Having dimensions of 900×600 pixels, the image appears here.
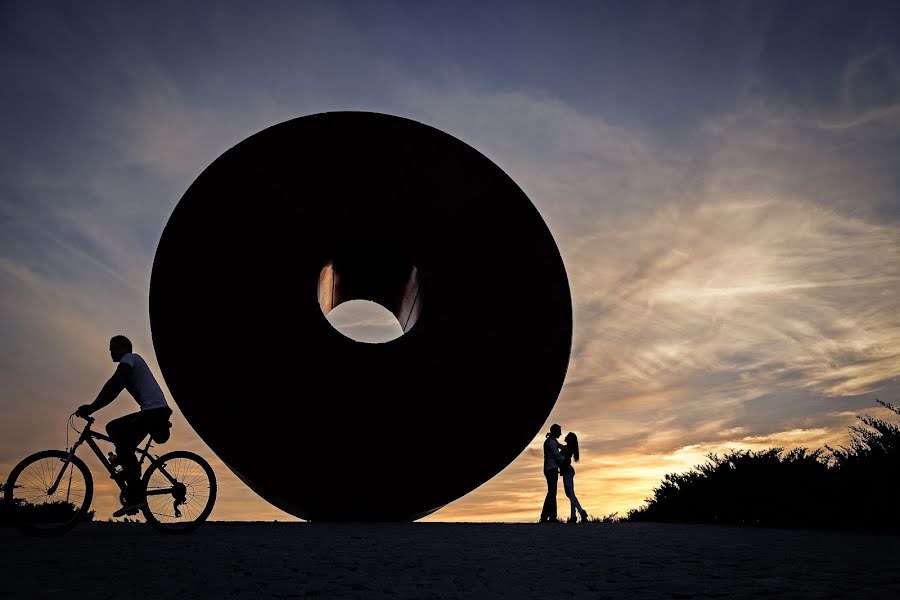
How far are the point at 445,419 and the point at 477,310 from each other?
4.73 feet

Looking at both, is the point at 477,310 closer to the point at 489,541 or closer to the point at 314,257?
the point at 314,257

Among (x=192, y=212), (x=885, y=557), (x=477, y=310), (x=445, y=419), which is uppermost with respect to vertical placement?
(x=192, y=212)

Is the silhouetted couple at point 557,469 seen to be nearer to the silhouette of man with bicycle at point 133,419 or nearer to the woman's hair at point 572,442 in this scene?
the woman's hair at point 572,442

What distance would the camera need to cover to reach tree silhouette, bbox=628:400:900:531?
313 inches

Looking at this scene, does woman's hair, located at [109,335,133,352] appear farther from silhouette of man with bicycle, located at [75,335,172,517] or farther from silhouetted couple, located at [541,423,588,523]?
silhouetted couple, located at [541,423,588,523]

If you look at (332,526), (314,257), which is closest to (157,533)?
(332,526)

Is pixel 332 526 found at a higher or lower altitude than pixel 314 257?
lower

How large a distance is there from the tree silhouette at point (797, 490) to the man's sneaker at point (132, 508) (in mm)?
7056

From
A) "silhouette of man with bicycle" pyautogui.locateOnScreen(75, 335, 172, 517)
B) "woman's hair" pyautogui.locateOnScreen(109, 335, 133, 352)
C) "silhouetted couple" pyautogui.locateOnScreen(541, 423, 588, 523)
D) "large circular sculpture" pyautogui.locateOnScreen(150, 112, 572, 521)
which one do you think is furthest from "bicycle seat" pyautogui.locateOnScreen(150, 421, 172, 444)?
"silhouetted couple" pyautogui.locateOnScreen(541, 423, 588, 523)

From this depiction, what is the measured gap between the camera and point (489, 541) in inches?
242

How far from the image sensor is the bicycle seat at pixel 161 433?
21.5ft

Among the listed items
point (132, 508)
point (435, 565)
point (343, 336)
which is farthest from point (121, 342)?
point (435, 565)

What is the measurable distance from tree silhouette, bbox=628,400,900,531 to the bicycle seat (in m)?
6.96

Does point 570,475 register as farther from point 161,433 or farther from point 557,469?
point 161,433
